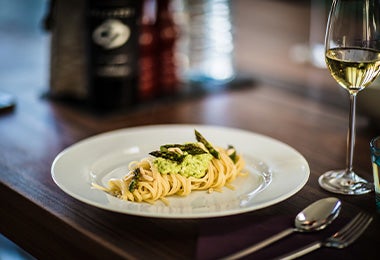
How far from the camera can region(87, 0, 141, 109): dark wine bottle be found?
1.49 m

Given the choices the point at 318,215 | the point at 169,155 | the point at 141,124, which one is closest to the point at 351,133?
the point at 318,215

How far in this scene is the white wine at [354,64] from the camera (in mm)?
1035

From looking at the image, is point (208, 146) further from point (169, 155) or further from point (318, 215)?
point (318, 215)

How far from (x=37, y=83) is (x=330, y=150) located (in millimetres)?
878

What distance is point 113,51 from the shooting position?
152cm

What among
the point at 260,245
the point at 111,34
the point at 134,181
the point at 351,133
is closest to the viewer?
the point at 260,245

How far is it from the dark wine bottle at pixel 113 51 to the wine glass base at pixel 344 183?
0.60 meters

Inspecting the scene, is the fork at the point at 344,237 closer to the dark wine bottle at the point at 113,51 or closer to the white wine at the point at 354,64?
the white wine at the point at 354,64

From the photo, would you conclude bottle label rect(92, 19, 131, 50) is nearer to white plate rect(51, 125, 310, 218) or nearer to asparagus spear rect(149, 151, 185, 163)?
white plate rect(51, 125, 310, 218)

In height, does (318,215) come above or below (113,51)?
below

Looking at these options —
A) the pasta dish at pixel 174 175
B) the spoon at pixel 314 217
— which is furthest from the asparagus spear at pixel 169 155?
the spoon at pixel 314 217

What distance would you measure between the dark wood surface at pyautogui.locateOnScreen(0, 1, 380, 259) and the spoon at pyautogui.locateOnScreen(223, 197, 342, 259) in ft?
0.10

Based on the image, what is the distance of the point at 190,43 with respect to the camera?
6.14ft

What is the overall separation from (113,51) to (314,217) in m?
0.73
